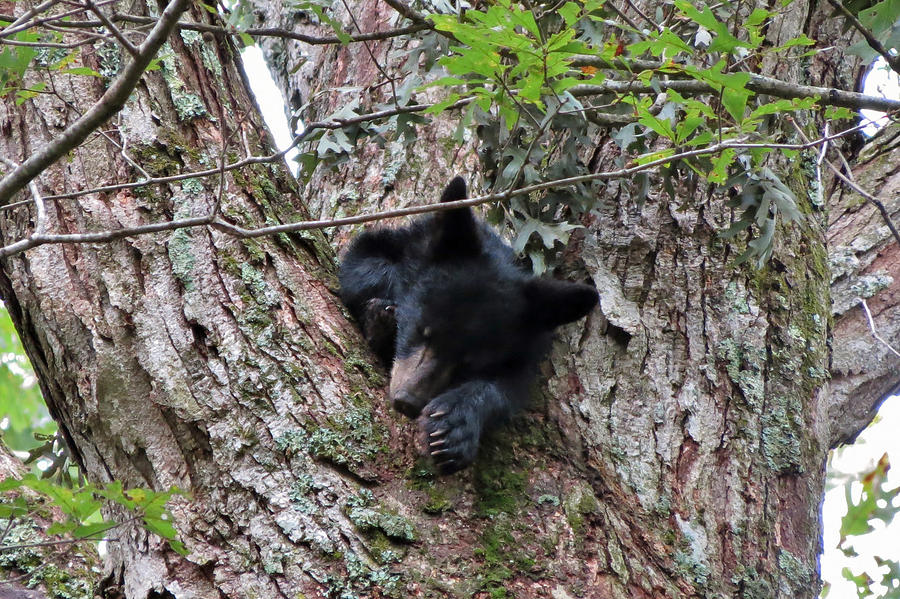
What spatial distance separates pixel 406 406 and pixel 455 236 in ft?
4.63

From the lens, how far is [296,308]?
3105 millimetres

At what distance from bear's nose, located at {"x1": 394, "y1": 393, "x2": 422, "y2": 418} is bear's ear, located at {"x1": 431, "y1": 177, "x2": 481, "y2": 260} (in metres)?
1.24

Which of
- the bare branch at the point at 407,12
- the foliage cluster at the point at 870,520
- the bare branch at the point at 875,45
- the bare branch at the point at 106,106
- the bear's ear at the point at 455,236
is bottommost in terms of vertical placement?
the foliage cluster at the point at 870,520

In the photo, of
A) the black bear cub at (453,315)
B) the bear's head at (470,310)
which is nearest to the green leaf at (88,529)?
the black bear cub at (453,315)

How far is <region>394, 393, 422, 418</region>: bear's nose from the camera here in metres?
3.03

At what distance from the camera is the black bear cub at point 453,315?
3271 millimetres

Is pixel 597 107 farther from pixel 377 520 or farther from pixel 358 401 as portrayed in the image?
pixel 377 520

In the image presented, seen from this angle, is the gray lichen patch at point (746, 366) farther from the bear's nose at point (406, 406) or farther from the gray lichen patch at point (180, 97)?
the gray lichen patch at point (180, 97)

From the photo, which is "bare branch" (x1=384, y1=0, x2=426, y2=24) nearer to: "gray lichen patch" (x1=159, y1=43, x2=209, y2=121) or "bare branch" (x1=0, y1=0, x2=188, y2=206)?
"gray lichen patch" (x1=159, y1=43, x2=209, y2=121)

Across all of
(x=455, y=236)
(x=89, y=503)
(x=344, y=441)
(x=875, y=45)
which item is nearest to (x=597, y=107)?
(x=875, y=45)

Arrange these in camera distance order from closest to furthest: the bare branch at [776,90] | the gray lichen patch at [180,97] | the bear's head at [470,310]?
the bare branch at [776,90], the gray lichen patch at [180,97], the bear's head at [470,310]

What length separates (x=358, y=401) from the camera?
2959 millimetres

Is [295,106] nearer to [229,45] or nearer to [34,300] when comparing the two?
[229,45]

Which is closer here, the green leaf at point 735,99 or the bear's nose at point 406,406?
the green leaf at point 735,99
